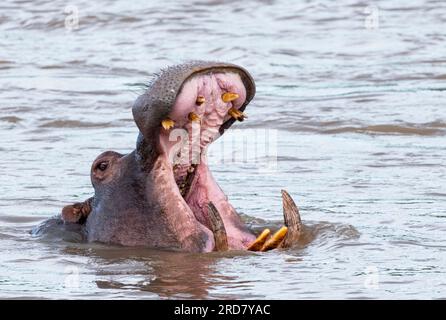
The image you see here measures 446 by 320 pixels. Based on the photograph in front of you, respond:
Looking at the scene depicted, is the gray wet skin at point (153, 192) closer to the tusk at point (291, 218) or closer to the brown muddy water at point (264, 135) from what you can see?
the brown muddy water at point (264, 135)

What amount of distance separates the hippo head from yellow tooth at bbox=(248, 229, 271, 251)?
5cm

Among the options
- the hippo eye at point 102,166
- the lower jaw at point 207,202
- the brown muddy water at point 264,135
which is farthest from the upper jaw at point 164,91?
the brown muddy water at point 264,135

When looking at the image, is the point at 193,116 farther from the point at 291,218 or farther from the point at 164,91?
the point at 291,218

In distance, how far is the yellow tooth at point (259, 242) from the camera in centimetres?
673

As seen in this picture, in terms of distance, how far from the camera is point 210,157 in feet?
33.8

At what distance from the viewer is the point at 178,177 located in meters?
6.72

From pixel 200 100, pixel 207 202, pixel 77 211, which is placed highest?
pixel 200 100

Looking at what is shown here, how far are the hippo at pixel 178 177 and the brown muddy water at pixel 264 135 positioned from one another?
0.39ft

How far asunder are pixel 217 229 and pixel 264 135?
492cm

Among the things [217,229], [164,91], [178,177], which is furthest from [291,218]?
[164,91]

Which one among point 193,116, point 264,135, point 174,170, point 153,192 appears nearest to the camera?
point 193,116

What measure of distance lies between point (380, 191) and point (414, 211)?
74 centimetres

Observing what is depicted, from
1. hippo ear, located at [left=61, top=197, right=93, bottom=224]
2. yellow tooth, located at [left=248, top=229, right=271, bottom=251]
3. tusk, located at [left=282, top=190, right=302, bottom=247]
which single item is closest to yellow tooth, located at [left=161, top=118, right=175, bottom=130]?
tusk, located at [left=282, top=190, right=302, bottom=247]

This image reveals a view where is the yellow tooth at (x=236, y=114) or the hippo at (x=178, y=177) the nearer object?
the hippo at (x=178, y=177)
